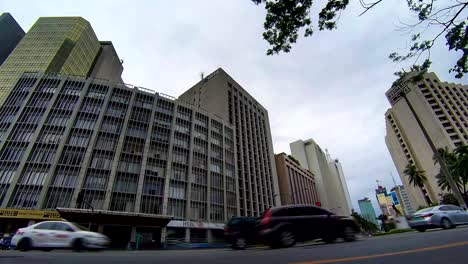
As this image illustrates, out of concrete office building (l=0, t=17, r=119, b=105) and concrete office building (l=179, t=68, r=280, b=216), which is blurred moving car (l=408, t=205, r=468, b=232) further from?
concrete office building (l=0, t=17, r=119, b=105)

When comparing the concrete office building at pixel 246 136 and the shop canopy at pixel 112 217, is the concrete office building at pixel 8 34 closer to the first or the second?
the concrete office building at pixel 246 136

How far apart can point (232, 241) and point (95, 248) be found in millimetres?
6541

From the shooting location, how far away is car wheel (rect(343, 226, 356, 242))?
9.18 meters

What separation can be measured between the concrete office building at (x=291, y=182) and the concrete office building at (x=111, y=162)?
3329cm

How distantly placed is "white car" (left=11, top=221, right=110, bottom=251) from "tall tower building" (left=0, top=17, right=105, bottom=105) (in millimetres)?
77080

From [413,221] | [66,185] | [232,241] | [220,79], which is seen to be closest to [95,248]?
[232,241]

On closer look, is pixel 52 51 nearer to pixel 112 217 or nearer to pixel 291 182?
pixel 112 217

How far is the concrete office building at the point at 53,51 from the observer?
230ft

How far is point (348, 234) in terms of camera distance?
9.24 meters

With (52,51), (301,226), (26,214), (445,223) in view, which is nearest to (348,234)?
(301,226)

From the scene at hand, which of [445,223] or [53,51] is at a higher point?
[53,51]

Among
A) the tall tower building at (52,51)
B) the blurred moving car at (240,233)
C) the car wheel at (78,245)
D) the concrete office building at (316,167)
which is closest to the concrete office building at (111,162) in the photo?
the car wheel at (78,245)

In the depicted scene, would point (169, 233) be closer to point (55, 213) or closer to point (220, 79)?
point (55, 213)

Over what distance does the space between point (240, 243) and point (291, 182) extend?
7680 cm
